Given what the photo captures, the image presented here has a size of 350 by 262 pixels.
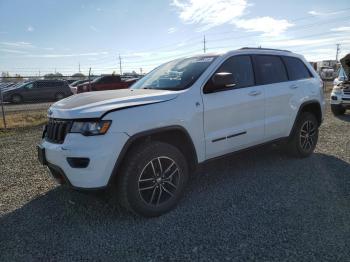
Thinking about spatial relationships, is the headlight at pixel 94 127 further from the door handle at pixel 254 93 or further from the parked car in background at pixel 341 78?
the parked car in background at pixel 341 78

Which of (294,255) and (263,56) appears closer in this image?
(294,255)

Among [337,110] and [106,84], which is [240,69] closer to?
[337,110]

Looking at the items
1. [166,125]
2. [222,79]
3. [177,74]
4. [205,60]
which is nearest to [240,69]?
[205,60]

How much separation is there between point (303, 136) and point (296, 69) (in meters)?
1.13

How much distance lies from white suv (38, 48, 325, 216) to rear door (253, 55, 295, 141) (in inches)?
0.6

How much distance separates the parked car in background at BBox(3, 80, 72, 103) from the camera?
22.9m

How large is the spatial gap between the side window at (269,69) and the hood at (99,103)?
163 cm

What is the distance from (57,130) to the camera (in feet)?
11.3

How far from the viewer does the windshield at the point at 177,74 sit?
4.00 m

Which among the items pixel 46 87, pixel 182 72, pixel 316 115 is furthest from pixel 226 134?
pixel 46 87

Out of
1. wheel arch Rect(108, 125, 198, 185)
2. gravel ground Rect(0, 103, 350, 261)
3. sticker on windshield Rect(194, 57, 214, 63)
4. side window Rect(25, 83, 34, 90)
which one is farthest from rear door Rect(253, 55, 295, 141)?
side window Rect(25, 83, 34, 90)

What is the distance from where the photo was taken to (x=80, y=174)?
3.15m

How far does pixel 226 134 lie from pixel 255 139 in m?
0.67

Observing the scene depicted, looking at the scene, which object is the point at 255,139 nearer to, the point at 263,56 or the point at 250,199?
the point at 250,199
